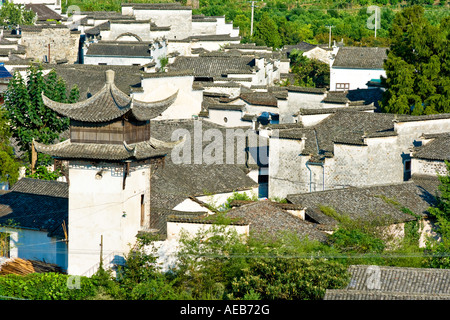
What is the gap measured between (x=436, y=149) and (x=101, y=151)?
38.0 feet

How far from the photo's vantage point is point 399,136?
29.0m

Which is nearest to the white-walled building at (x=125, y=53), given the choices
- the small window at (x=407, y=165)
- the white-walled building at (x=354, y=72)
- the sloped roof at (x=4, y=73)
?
the sloped roof at (x=4, y=73)

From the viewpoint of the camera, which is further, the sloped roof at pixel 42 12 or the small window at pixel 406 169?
the sloped roof at pixel 42 12

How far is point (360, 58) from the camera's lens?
47.7 m

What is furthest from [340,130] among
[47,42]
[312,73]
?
[47,42]

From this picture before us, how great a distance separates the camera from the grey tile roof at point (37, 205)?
77.4 feet

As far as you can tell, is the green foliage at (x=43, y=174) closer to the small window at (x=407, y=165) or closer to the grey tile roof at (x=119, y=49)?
the small window at (x=407, y=165)

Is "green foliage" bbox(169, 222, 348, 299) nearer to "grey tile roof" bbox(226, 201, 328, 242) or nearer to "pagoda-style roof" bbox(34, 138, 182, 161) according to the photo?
"grey tile roof" bbox(226, 201, 328, 242)

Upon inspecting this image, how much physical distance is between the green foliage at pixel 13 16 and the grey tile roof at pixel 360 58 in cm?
2386

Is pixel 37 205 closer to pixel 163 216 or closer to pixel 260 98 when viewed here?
pixel 163 216

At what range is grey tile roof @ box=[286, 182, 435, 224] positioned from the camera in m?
24.3

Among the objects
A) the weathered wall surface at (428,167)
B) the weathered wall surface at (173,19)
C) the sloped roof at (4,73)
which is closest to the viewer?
the weathered wall surface at (428,167)

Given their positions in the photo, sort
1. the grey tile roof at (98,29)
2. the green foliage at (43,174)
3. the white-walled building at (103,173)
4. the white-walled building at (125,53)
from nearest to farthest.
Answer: the white-walled building at (103,173) → the green foliage at (43,174) → the white-walled building at (125,53) → the grey tile roof at (98,29)

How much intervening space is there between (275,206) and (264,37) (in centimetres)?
3895
